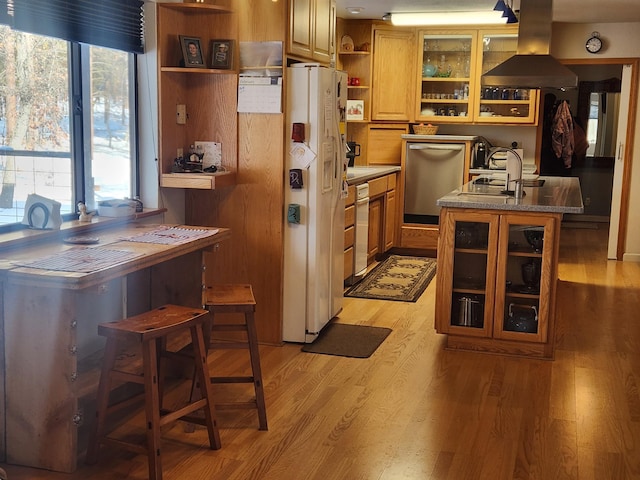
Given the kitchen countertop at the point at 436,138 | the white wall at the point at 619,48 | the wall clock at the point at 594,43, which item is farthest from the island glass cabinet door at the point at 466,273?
the wall clock at the point at 594,43

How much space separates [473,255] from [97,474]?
2556 millimetres

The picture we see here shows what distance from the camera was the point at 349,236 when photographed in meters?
6.11

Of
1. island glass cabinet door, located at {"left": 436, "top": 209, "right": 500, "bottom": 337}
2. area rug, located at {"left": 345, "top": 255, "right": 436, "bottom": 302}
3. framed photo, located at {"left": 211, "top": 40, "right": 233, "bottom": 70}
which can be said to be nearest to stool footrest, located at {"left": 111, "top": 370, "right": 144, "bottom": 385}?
framed photo, located at {"left": 211, "top": 40, "right": 233, "bottom": 70}

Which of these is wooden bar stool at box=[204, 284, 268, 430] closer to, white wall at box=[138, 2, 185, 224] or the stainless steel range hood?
white wall at box=[138, 2, 185, 224]

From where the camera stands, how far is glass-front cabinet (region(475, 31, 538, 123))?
25.0ft

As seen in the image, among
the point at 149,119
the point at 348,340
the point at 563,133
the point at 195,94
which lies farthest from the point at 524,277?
the point at 563,133

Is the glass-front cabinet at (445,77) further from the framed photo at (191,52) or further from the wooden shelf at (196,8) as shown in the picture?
the framed photo at (191,52)

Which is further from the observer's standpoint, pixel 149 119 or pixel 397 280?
pixel 397 280

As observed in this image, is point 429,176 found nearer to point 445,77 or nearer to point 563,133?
point 445,77

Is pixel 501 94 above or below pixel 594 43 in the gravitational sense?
below

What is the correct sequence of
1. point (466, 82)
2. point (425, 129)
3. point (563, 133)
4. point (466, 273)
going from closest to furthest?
point (466, 273) → point (466, 82) → point (425, 129) → point (563, 133)

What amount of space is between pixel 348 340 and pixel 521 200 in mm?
1366

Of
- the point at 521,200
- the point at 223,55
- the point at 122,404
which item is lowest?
the point at 122,404

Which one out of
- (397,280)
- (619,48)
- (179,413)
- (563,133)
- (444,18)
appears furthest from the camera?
(563,133)
